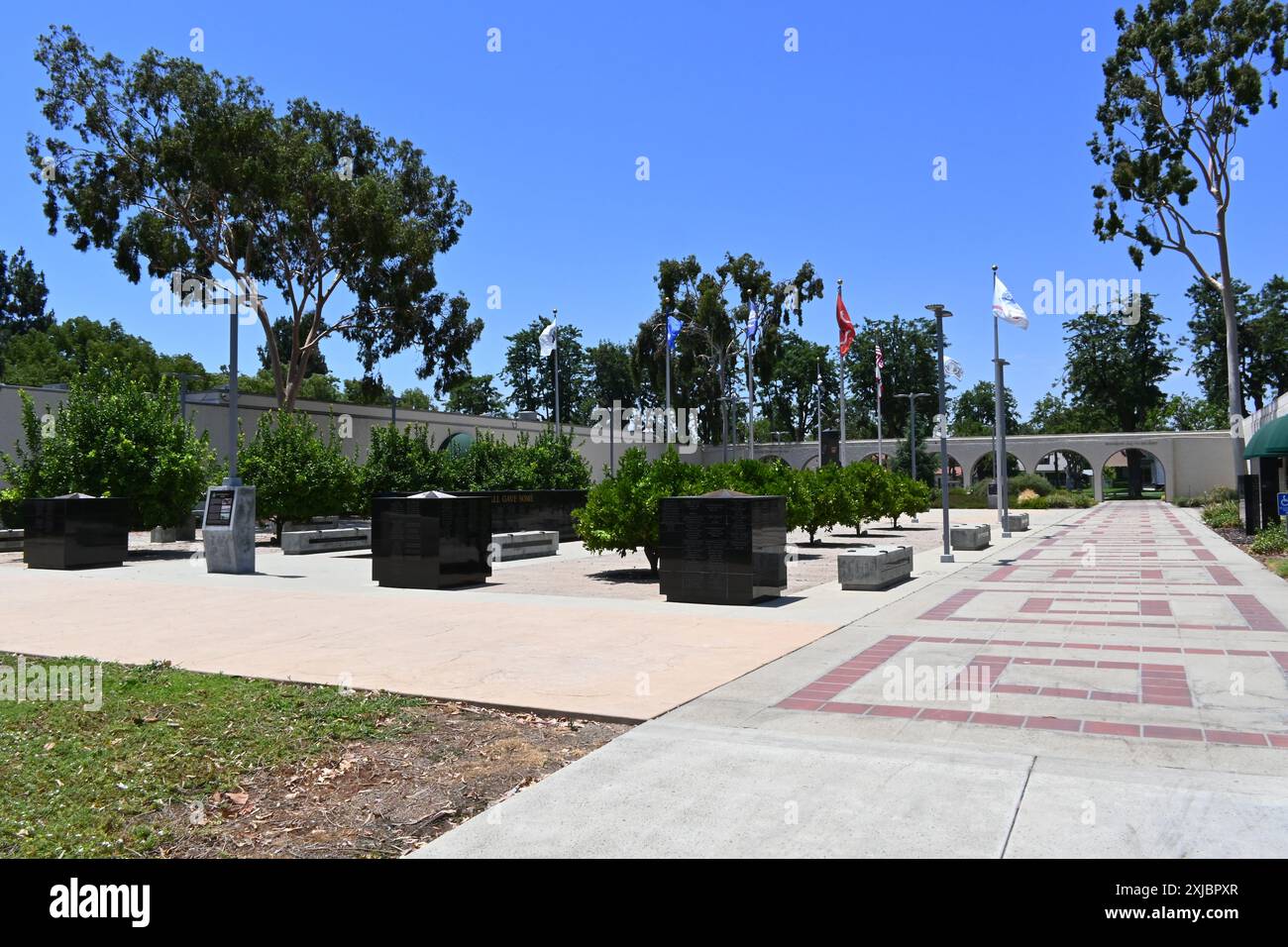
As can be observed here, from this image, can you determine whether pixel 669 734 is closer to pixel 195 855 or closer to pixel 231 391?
pixel 195 855

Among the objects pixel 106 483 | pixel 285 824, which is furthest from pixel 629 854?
pixel 106 483

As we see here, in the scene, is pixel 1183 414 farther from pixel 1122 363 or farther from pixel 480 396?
pixel 480 396

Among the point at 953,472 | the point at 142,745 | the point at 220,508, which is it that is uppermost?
the point at 953,472

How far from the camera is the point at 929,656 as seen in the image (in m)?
8.72

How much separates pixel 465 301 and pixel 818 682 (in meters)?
36.3

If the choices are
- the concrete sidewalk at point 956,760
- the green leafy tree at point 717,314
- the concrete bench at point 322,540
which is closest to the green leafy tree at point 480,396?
the green leafy tree at point 717,314

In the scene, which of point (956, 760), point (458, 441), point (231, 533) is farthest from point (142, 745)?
point (458, 441)

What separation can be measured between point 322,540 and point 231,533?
6084mm

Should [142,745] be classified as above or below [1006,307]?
below

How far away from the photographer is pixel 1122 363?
81062 millimetres

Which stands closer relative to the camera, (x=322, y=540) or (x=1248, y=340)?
(x=322, y=540)

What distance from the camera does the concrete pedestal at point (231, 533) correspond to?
17578mm

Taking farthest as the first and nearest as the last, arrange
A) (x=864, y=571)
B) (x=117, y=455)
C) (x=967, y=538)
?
(x=967, y=538) → (x=117, y=455) → (x=864, y=571)

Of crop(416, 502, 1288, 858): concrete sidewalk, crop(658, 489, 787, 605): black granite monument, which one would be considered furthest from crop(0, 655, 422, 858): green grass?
crop(658, 489, 787, 605): black granite monument
